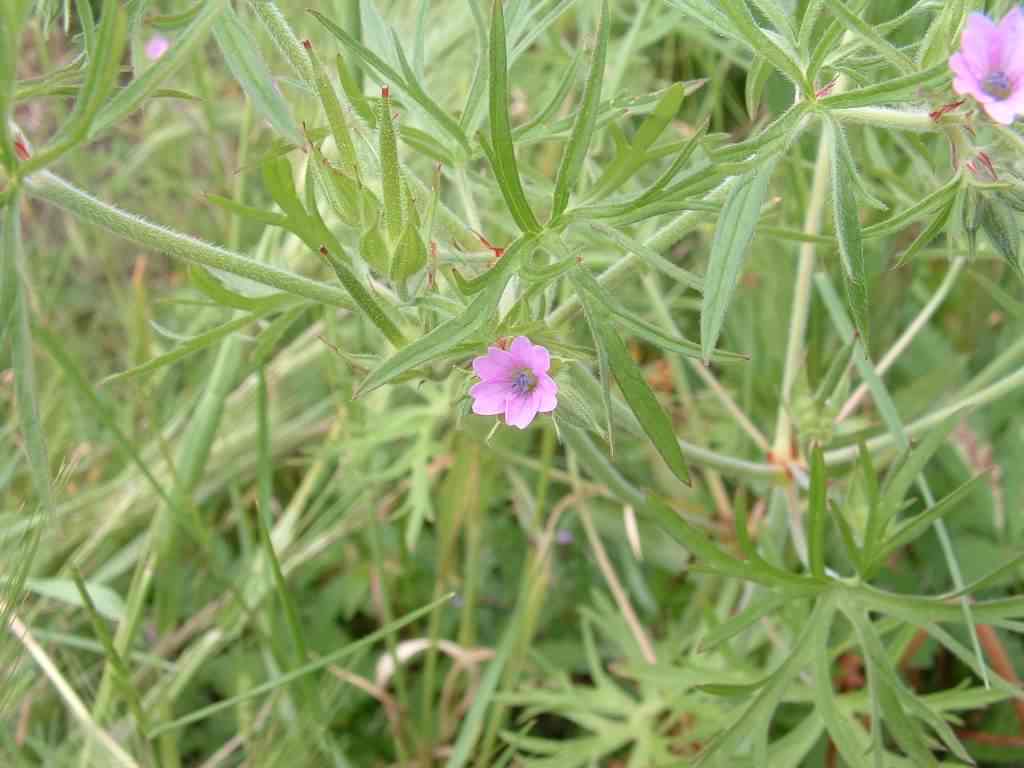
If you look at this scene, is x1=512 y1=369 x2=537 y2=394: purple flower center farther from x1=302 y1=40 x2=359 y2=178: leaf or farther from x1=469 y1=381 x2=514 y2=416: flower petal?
x1=302 y1=40 x2=359 y2=178: leaf

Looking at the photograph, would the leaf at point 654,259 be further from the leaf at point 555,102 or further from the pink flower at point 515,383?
the leaf at point 555,102

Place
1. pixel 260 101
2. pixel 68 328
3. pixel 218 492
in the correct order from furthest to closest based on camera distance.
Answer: pixel 68 328 → pixel 218 492 → pixel 260 101

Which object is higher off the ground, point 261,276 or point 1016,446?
point 261,276

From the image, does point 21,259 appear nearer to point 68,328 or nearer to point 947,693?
point 947,693

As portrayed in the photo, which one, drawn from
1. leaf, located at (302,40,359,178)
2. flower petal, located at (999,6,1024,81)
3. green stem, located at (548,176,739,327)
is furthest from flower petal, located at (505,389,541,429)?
flower petal, located at (999,6,1024,81)

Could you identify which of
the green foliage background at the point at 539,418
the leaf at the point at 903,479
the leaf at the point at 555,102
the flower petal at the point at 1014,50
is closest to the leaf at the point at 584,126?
the green foliage background at the point at 539,418

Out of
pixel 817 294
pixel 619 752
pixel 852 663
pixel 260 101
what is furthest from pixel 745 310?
pixel 260 101

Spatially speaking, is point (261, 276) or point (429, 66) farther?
point (429, 66)
